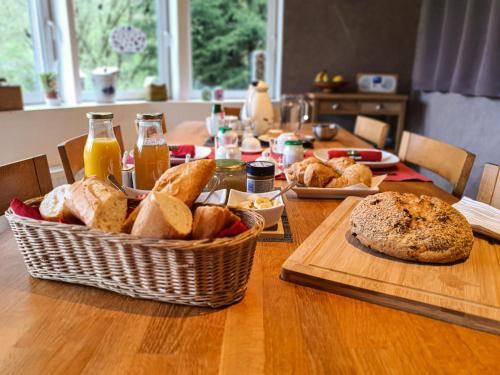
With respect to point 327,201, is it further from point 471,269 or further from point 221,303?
point 221,303

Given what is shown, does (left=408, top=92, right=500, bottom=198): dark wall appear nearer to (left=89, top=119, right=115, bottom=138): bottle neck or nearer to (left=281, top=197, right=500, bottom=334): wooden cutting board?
(left=281, top=197, right=500, bottom=334): wooden cutting board

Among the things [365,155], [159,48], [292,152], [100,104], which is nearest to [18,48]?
[100,104]

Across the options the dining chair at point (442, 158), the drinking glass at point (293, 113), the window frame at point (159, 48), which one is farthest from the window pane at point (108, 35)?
the dining chair at point (442, 158)

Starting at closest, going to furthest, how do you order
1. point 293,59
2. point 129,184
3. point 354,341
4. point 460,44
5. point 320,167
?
point 354,341
point 129,184
point 320,167
point 460,44
point 293,59

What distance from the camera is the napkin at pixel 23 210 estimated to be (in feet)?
2.16

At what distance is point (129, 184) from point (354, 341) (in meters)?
0.72

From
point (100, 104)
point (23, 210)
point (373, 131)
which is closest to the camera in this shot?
point (23, 210)

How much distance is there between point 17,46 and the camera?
278 cm

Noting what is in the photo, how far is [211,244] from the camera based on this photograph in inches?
21.9

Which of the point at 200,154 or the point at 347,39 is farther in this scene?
the point at 347,39

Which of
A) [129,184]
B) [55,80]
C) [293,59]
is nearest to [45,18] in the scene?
[55,80]

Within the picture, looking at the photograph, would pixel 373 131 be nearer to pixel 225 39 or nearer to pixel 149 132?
pixel 149 132

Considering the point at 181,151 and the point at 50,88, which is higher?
the point at 50,88

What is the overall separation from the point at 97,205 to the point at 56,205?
11 cm
